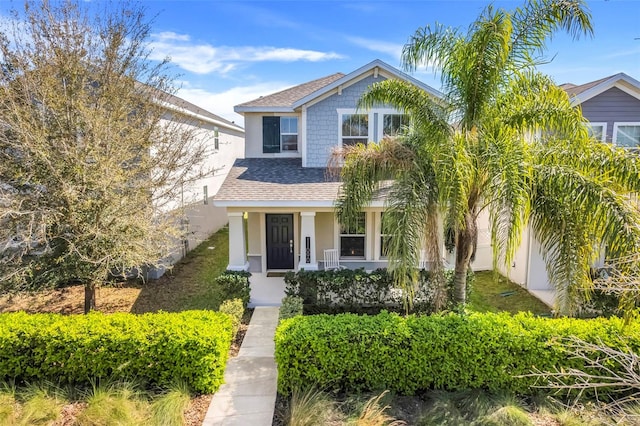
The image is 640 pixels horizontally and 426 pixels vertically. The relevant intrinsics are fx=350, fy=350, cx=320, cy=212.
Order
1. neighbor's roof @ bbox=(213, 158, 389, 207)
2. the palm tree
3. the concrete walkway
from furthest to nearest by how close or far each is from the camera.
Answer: neighbor's roof @ bbox=(213, 158, 389, 207) → the palm tree → the concrete walkway

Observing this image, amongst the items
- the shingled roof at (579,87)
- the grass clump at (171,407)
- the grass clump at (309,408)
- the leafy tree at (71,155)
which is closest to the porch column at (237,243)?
the leafy tree at (71,155)

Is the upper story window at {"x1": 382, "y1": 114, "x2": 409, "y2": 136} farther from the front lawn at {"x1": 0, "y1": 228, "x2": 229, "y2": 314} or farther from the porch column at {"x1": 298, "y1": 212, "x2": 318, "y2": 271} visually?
the front lawn at {"x1": 0, "y1": 228, "x2": 229, "y2": 314}

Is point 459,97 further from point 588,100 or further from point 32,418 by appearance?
point 32,418

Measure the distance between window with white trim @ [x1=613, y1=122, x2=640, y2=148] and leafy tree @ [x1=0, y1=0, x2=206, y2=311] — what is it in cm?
1512

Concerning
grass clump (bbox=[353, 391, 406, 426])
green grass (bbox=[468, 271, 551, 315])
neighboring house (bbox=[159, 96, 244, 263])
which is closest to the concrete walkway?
grass clump (bbox=[353, 391, 406, 426])

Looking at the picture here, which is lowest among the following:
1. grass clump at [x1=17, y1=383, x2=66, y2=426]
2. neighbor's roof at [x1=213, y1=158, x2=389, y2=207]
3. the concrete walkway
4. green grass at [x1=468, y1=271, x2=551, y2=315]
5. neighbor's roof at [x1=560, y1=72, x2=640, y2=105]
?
the concrete walkway

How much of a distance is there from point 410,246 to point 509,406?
10.3 ft

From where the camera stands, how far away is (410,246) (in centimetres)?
695

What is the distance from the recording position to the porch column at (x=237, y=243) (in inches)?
446

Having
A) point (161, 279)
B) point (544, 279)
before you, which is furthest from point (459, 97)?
point (161, 279)

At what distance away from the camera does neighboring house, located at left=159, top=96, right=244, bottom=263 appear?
45.7 ft

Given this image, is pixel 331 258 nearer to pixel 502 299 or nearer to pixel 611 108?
pixel 502 299

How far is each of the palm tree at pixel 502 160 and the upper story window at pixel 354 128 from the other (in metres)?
4.84

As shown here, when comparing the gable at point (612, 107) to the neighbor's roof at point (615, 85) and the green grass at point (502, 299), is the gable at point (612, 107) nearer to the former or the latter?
the neighbor's roof at point (615, 85)
